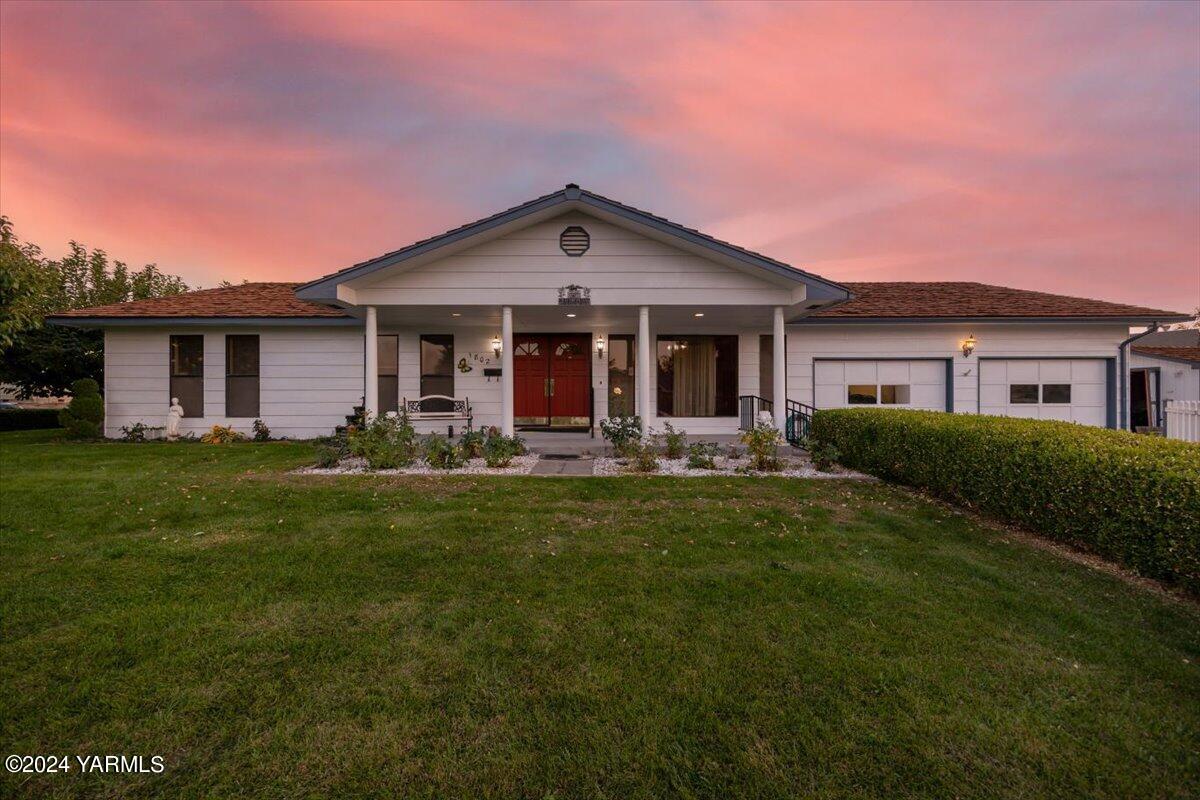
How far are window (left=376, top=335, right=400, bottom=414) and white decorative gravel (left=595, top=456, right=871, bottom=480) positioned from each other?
6.03 metres

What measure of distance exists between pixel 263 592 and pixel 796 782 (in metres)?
3.32

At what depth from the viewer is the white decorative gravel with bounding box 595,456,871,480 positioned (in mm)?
7277

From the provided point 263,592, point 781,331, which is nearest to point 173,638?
point 263,592

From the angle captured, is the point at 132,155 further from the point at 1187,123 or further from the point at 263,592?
the point at 1187,123

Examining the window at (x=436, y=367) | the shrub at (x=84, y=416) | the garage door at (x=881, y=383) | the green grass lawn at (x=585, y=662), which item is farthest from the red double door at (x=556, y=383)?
the shrub at (x=84, y=416)

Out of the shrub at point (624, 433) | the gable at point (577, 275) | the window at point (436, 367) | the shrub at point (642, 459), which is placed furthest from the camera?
the window at point (436, 367)

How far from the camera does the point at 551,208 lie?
8.26 meters

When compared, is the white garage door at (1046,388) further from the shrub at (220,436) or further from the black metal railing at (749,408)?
the shrub at (220,436)

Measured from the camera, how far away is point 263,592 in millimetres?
3191

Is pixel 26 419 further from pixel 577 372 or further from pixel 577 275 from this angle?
pixel 577 275

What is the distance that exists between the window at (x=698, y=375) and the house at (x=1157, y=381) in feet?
40.1

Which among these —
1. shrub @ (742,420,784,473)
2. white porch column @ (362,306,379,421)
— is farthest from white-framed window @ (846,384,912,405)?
white porch column @ (362,306,379,421)

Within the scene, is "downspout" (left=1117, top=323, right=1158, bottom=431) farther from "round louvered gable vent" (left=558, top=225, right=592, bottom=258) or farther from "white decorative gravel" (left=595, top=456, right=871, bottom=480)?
"round louvered gable vent" (left=558, top=225, right=592, bottom=258)

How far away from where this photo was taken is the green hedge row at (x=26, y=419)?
16564mm
